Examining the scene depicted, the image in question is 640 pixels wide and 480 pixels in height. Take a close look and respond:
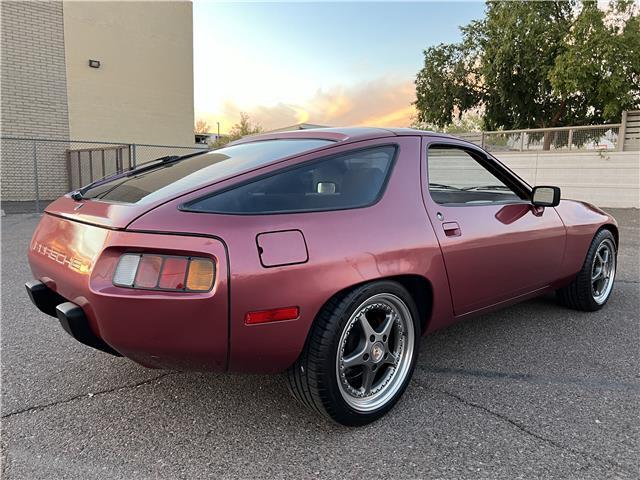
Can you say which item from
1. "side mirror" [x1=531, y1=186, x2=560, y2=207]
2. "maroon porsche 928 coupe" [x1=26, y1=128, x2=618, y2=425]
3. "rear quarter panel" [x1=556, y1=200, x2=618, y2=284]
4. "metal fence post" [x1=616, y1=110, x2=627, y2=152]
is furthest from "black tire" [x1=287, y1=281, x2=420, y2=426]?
"metal fence post" [x1=616, y1=110, x2=627, y2=152]

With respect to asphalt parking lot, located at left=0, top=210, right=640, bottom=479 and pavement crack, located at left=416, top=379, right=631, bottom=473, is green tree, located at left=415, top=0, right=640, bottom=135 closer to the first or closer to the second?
asphalt parking lot, located at left=0, top=210, right=640, bottom=479

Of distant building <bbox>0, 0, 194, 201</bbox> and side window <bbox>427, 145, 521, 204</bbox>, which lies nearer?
side window <bbox>427, 145, 521, 204</bbox>

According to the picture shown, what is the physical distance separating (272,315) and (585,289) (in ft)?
10.5

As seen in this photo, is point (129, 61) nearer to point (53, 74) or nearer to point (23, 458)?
point (53, 74)

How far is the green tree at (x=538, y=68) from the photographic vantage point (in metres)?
17.2

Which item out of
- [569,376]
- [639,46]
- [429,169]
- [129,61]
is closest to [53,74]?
[129,61]

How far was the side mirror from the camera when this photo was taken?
11.1ft

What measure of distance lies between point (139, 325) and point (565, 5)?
24980 millimetres

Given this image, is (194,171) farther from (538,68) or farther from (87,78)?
(538,68)

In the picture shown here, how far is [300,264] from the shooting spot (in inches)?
81.6

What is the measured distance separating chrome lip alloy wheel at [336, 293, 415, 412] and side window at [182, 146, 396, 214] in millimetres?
538

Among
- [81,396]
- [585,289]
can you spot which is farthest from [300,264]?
[585,289]

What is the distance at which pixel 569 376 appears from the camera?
9.64 feet

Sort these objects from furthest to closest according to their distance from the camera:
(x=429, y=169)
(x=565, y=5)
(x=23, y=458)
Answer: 1. (x=565, y=5)
2. (x=429, y=169)
3. (x=23, y=458)
